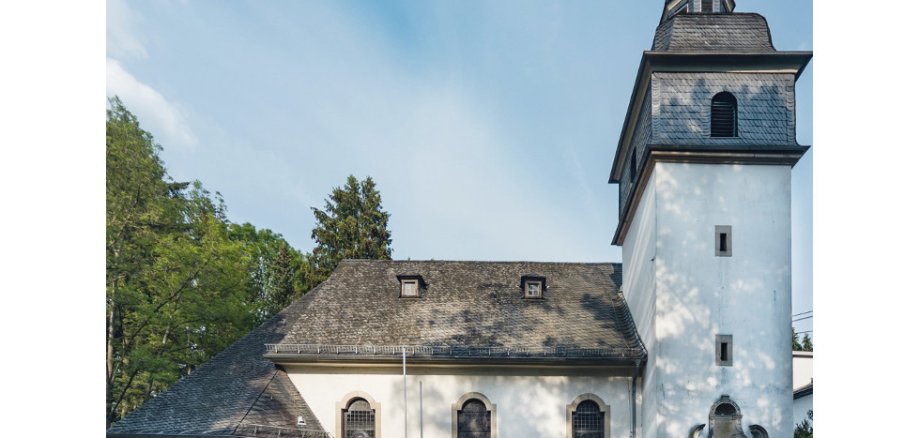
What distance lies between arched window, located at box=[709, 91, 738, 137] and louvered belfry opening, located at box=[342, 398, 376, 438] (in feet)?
36.5

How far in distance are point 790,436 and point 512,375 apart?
6.43 meters

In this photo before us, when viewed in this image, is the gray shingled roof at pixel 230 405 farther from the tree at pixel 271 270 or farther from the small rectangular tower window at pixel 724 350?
the tree at pixel 271 270

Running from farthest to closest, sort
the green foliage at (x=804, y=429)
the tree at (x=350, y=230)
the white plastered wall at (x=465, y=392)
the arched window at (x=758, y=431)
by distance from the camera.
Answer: the tree at (x=350, y=230), the green foliage at (x=804, y=429), the white plastered wall at (x=465, y=392), the arched window at (x=758, y=431)

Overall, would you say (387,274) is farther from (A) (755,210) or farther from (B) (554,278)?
(A) (755,210)

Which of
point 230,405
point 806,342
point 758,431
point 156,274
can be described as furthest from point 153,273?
point 806,342

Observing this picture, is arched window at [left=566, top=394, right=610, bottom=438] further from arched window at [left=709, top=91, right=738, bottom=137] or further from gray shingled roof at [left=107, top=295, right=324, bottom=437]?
arched window at [left=709, top=91, right=738, bottom=137]

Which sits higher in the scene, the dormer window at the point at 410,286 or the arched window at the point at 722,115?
the arched window at the point at 722,115

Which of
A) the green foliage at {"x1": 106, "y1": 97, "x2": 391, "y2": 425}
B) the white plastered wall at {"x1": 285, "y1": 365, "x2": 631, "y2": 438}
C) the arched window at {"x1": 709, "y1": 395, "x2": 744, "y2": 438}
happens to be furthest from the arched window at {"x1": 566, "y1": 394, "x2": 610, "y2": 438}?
the green foliage at {"x1": 106, "y1": 97, "x2": 391, "y2": 425}

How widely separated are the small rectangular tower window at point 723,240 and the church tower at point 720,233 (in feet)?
0.08

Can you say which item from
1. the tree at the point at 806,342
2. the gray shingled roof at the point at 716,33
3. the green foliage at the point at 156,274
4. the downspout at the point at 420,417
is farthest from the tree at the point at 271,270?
the tree at the point at 806,342

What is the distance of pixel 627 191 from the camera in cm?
1850

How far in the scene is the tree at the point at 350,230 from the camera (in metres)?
34.8

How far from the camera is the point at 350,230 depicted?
3512 cm

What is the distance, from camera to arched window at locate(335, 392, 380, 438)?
15.7m
